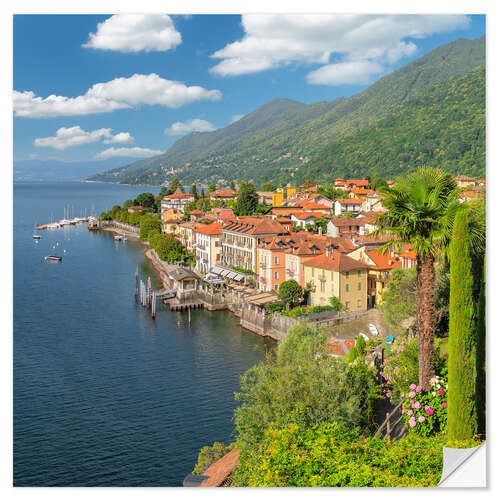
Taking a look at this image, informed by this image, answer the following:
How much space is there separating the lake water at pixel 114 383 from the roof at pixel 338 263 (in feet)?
18.0

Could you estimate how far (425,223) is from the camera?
365 inches

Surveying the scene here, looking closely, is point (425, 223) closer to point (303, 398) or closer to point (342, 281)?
point (303, 398)

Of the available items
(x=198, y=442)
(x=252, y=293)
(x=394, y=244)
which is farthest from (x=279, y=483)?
(x=252, y=293)

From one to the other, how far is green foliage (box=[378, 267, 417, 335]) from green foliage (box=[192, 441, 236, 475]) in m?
10.3

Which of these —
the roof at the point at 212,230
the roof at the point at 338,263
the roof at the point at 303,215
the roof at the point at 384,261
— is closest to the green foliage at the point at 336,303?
the roof at the point at 338,263

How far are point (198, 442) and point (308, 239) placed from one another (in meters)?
20.6

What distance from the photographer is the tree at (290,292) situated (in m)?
29.4

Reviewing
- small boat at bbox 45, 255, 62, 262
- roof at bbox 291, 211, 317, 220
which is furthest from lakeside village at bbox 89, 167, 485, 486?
small boat at bbox 45, 255, 62, 262

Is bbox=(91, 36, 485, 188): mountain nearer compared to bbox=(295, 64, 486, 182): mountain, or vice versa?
bbox=(295, 64, 486, 182): mountain

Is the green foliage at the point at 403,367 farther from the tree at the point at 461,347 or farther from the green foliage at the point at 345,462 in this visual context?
the green foliage at the point at 345,462

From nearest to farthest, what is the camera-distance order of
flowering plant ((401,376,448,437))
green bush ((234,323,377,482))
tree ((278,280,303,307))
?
flowering plant ((401,376,448,437)) → green bush ((234,323,377,482)) → tree ((278,280,303,307))

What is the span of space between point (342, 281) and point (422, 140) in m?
62.6

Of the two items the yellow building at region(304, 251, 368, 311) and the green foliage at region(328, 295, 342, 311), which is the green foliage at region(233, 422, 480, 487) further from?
the yellow building at region(304, 251, 368, 311)

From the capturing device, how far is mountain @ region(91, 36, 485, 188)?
13775cm
